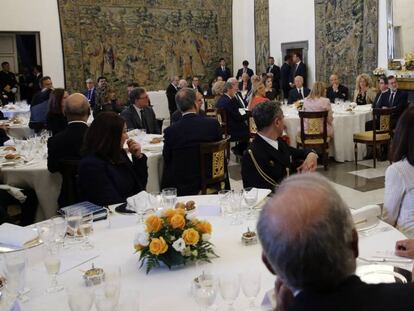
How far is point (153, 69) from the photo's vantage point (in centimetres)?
1609

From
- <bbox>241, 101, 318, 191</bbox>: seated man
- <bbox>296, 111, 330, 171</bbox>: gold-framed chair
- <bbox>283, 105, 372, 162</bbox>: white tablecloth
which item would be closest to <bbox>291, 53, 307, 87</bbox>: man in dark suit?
<bbox>283, 105, 372, 162</bbox>: white tablecloth

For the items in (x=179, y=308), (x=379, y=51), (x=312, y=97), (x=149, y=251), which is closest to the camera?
(x=179, y=308)

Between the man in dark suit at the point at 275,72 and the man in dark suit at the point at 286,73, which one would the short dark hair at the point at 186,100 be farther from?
the man in dark suit at the point at 275,72

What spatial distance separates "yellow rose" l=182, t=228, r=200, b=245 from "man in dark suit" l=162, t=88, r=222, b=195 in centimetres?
241

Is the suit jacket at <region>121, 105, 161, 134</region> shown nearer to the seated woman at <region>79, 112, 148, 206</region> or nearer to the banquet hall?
the banquet hall

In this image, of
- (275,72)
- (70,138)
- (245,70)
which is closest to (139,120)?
(70,138)

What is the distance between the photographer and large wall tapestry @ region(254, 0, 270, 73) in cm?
1605

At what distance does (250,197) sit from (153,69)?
14.0 m

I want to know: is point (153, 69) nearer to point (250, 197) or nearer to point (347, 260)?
point (250, 197)

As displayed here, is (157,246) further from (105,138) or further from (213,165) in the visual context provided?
(213,165)

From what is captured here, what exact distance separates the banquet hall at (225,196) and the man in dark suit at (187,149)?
0.03 feet

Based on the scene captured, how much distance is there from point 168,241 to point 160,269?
148 millimetres

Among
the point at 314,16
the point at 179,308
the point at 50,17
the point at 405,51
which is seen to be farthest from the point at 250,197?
the point at 50,17

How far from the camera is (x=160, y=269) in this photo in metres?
2.03
